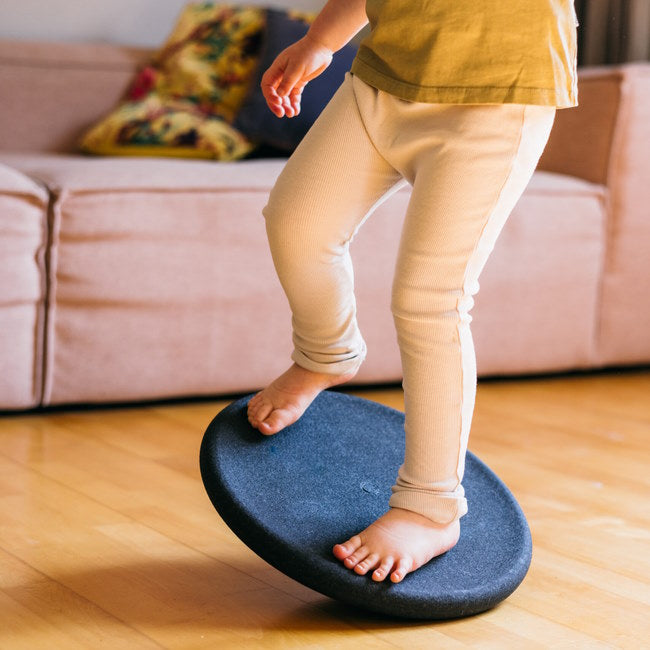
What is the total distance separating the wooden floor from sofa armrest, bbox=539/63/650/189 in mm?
690

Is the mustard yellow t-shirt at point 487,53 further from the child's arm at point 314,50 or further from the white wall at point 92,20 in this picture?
the white wall at point 92,20

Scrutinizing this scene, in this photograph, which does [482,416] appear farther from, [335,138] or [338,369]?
[335,138]

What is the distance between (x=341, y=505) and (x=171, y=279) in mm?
782

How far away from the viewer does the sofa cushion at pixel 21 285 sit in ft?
5.60

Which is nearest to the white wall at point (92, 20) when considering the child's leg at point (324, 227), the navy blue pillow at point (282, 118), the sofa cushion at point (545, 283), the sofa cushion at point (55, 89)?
the sofa cushion at point (55, 89)

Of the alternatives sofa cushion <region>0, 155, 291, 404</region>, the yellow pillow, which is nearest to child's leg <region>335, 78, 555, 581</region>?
sofa cushion <region>0, 155, 291, 404</region>

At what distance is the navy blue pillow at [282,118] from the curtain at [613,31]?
2.99 ft

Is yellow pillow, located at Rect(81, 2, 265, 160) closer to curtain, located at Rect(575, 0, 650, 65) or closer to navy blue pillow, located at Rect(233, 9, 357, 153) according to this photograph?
navy blue pillow, located at Rect(233, 9, 357, 153)

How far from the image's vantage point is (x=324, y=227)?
3.70ft

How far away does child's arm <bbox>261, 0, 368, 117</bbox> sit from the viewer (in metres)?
1.20

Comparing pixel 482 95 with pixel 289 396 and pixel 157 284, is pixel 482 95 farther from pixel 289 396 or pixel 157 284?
pixel 157 284

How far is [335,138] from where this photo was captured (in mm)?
1116

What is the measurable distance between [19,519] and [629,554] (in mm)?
744

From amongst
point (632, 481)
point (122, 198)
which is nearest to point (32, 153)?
point (122, 198)
